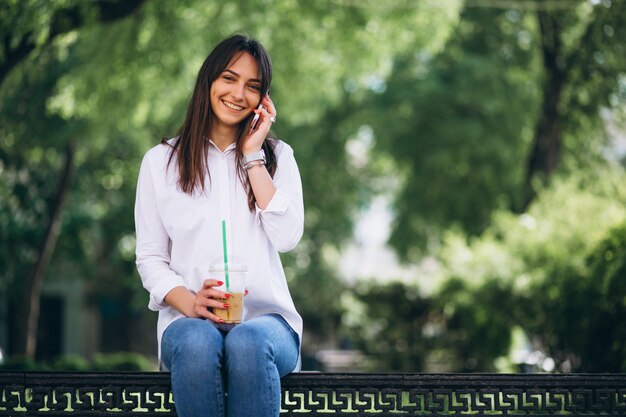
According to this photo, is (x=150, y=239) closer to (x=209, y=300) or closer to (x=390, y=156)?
(x=209, y=300)

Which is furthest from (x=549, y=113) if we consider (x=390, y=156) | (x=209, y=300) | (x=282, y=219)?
(x=209, y=300)

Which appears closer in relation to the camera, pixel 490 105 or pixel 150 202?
pixel 150 202

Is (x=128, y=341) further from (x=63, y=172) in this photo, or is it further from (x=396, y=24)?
(x=396, y=24)

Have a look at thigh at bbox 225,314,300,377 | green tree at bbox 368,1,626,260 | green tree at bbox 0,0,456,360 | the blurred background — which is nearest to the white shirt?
thigh at bbox 225,314,300,377

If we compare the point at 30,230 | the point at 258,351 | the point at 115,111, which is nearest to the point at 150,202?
the point at 258,351

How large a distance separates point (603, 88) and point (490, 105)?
255 cm

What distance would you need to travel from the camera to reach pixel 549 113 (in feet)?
68.8

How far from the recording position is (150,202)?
157 inches

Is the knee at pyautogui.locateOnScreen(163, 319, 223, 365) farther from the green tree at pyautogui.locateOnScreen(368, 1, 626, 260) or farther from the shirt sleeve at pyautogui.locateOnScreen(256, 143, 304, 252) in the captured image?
the green tree at pyautogui.locateOnScreen(368, 1, 626, 260)

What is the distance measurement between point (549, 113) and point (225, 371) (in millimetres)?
18316

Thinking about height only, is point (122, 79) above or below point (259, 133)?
above

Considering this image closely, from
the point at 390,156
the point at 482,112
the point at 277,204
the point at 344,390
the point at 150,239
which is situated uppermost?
the point at 482,112

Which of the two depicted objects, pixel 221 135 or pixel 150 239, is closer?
pixel 150 239

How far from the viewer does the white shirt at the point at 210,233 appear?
12.7 ft
